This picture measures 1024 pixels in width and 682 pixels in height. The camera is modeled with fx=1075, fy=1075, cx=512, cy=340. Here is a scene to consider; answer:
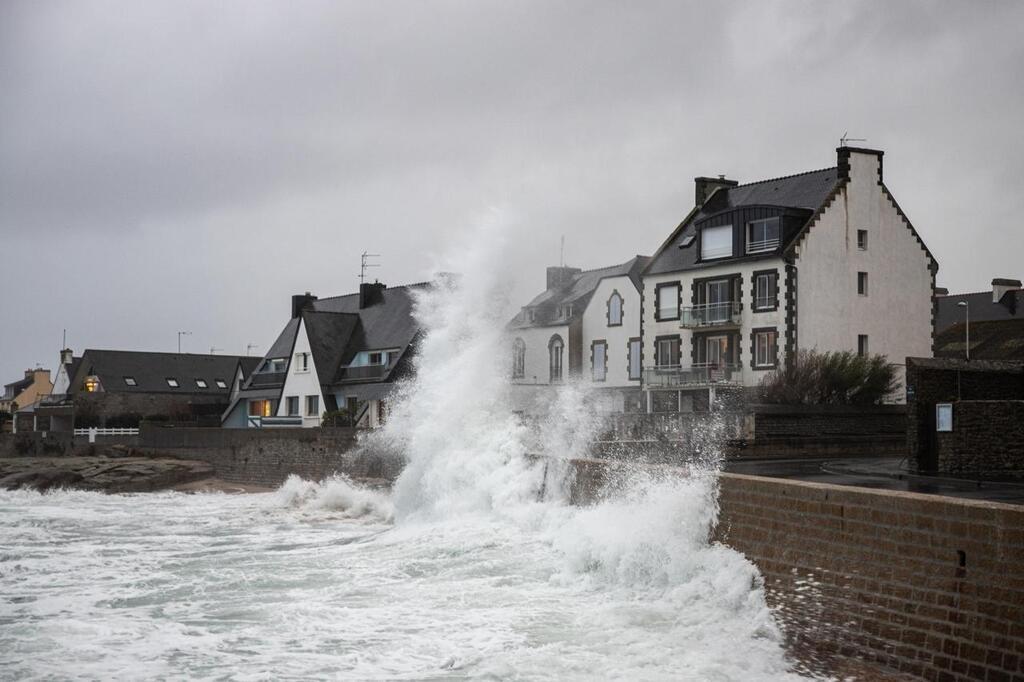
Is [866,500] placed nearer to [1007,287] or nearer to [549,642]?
[549,642]

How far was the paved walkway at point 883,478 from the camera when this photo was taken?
11.9m

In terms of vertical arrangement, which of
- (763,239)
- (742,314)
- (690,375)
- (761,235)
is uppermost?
(761,235)

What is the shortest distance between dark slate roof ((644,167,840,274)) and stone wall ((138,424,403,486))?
12783 millimetres

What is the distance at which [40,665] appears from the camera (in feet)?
32.5

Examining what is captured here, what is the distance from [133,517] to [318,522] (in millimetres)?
5593

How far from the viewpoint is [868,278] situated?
35281 mm

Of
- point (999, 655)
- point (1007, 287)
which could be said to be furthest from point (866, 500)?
point (1007, 287)

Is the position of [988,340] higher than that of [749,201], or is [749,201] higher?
[749,201]

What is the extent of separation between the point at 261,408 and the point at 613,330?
20.5 m

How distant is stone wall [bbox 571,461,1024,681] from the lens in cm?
771

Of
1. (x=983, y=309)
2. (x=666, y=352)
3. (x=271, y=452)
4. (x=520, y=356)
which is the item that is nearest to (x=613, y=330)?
Result: (x=666, y=352)

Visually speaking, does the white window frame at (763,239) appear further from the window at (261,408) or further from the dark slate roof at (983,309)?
the window at (261,408)

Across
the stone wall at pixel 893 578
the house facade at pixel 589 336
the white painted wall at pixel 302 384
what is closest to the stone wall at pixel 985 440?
the stone wall at pixel 893 578

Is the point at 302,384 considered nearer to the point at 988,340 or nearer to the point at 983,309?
the point at 988,340
